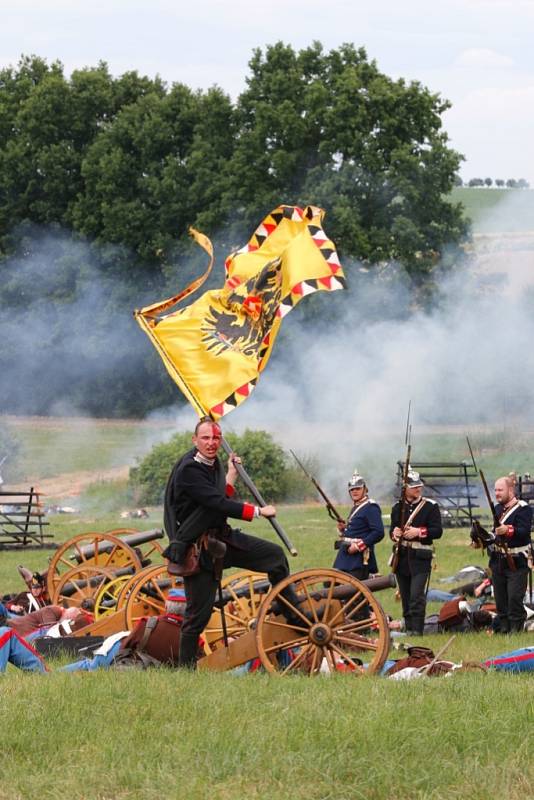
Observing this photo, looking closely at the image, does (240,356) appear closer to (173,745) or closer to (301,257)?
(301,257)

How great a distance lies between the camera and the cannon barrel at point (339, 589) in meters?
8.56

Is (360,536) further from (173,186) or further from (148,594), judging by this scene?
(173,186)

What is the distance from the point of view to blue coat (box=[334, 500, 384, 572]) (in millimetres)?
12555

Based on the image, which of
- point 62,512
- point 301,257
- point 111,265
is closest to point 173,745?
point 301,257

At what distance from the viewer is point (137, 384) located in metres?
41.9

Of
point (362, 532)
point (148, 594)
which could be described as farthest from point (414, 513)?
point (148, 594)

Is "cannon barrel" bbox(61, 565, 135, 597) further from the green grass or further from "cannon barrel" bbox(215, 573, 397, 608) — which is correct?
the green grass

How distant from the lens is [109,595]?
12898 millimetres

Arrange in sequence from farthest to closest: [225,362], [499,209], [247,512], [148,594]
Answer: [499,209]
[225,362]
[148,594]
[247,512]

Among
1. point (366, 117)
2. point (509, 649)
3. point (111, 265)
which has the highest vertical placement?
point (366, 117)

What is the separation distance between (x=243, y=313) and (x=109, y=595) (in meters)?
2.64

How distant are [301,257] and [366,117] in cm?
2865

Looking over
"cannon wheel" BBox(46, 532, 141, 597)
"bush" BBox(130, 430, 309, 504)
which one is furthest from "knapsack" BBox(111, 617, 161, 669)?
"bush" BBox(130, 430, 309, 504)

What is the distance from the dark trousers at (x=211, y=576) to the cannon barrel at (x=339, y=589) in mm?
307
